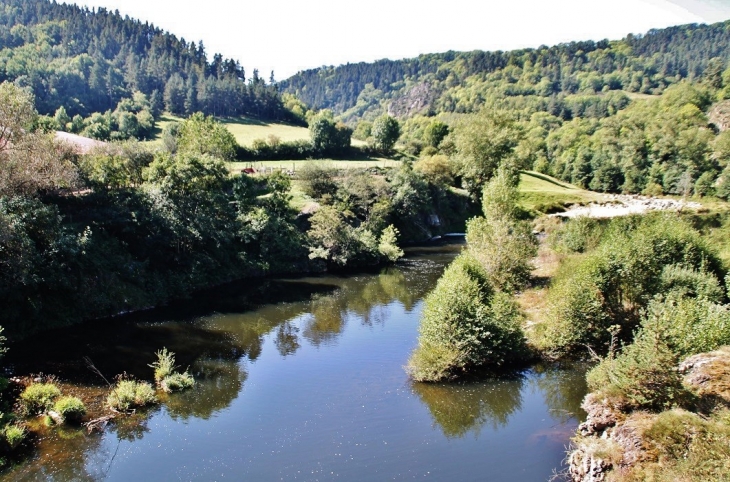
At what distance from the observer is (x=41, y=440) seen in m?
21.8

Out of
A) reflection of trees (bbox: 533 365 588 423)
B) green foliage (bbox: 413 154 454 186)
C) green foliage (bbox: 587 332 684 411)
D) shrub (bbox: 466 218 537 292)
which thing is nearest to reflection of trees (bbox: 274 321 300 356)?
shrub (bbox: 466 218 537 292)

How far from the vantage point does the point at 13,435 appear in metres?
21.0

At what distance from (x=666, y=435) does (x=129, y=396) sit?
953 inches

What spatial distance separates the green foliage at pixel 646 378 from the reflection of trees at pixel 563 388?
3.30 meters

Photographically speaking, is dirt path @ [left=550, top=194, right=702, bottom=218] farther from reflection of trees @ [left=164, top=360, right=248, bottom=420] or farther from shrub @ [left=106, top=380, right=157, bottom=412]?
shrub @ [left=106, top=380, right=157, bottom=412]

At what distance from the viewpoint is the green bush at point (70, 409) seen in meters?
23.1

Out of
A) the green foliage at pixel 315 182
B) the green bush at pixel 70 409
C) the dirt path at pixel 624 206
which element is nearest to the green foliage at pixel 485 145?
the dirt path at pixel 624 206

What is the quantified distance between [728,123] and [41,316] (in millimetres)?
146105

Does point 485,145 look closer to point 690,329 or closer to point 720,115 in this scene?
point 690,329

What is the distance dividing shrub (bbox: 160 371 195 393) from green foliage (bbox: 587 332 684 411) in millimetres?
21606

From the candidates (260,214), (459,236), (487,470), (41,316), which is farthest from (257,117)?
(487,470)

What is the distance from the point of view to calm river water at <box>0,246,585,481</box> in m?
20.4

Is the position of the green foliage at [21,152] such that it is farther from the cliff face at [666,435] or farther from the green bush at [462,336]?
the cliff face at [666,435]

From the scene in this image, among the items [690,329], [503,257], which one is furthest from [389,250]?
[690,329]
